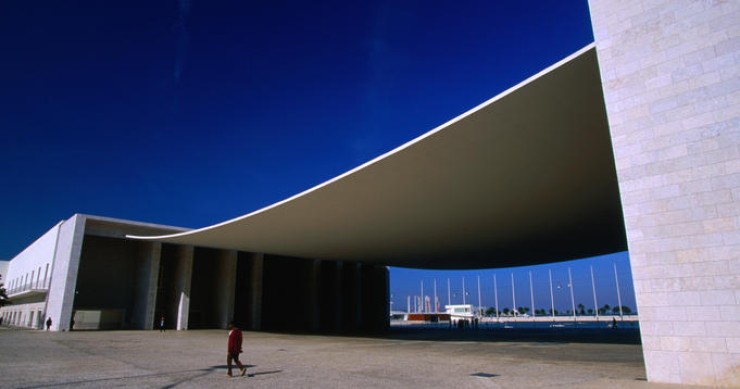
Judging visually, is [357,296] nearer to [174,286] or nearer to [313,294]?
[313,294]

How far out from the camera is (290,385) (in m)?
6.87

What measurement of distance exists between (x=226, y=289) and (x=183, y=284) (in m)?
2.55

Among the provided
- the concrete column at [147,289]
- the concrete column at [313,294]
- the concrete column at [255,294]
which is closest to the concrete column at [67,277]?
the concrete column at [147,289]

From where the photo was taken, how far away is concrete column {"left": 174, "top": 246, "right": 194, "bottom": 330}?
24906 millimetres

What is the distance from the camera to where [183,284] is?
25.0m

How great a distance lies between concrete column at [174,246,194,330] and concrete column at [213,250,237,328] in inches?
82.4

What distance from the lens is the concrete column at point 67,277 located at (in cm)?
2241

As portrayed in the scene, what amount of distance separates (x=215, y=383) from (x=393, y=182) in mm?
6871

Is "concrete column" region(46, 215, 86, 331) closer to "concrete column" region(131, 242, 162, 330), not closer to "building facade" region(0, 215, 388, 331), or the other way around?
"building facade" region(0, 215, 388, 331)

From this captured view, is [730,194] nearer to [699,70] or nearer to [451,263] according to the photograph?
[699,70]

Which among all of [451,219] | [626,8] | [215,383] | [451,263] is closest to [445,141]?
[626,8]

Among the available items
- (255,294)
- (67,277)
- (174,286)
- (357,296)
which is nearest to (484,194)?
(255,294)

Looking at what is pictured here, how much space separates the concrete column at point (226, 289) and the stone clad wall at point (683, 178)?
2371 centimetres

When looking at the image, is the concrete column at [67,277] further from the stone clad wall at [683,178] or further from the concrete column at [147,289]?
the stone clad wall at [683,178]
